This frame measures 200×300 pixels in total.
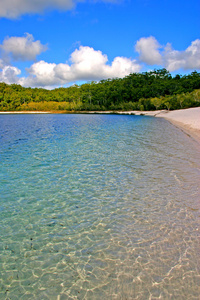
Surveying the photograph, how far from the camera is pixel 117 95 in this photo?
13550 cm

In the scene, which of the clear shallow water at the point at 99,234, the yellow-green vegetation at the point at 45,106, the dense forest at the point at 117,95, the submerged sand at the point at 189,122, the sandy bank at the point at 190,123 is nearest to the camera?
the clear shallow water at the point at 99,234

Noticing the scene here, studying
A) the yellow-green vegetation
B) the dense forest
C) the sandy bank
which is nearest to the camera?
the sandy bank

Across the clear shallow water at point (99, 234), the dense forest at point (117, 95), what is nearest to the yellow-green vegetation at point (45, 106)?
the dense forest at point (117, 95)

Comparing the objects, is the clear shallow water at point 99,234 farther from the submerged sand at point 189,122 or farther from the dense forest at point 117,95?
the dense forest at point 117,95

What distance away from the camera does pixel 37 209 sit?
20.4ft

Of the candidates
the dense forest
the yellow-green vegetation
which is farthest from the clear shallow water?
the yellow-green vegetation

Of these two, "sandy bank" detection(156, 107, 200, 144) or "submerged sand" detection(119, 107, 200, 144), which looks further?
"submerged sand" detection(119, 107, 200, 144)

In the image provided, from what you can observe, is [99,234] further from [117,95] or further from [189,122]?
[117,95]

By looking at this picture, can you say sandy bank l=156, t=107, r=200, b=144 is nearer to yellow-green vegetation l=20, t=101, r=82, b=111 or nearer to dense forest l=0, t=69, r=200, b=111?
dense forest l=0, t=69, r=200, b=111

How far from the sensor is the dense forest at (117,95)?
99869 millimetres

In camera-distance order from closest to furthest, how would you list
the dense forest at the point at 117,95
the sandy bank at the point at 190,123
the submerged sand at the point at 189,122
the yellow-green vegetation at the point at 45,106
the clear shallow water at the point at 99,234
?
the clear shallow water at the point at 99,234 < the sandy bank at the point at 190,123 < the submerged sand at the point at 189,122 < the dense forest at the point at 117,95 < the yellow-green vegetation at the point at 45,106

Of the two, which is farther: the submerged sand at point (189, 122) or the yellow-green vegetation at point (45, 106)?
the yellow-green vegetation at point (45, 106)

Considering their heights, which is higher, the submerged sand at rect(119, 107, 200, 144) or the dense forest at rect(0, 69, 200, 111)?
the dense forest at rect(0, 69, 200, 111)

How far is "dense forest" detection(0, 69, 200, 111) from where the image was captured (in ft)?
328
